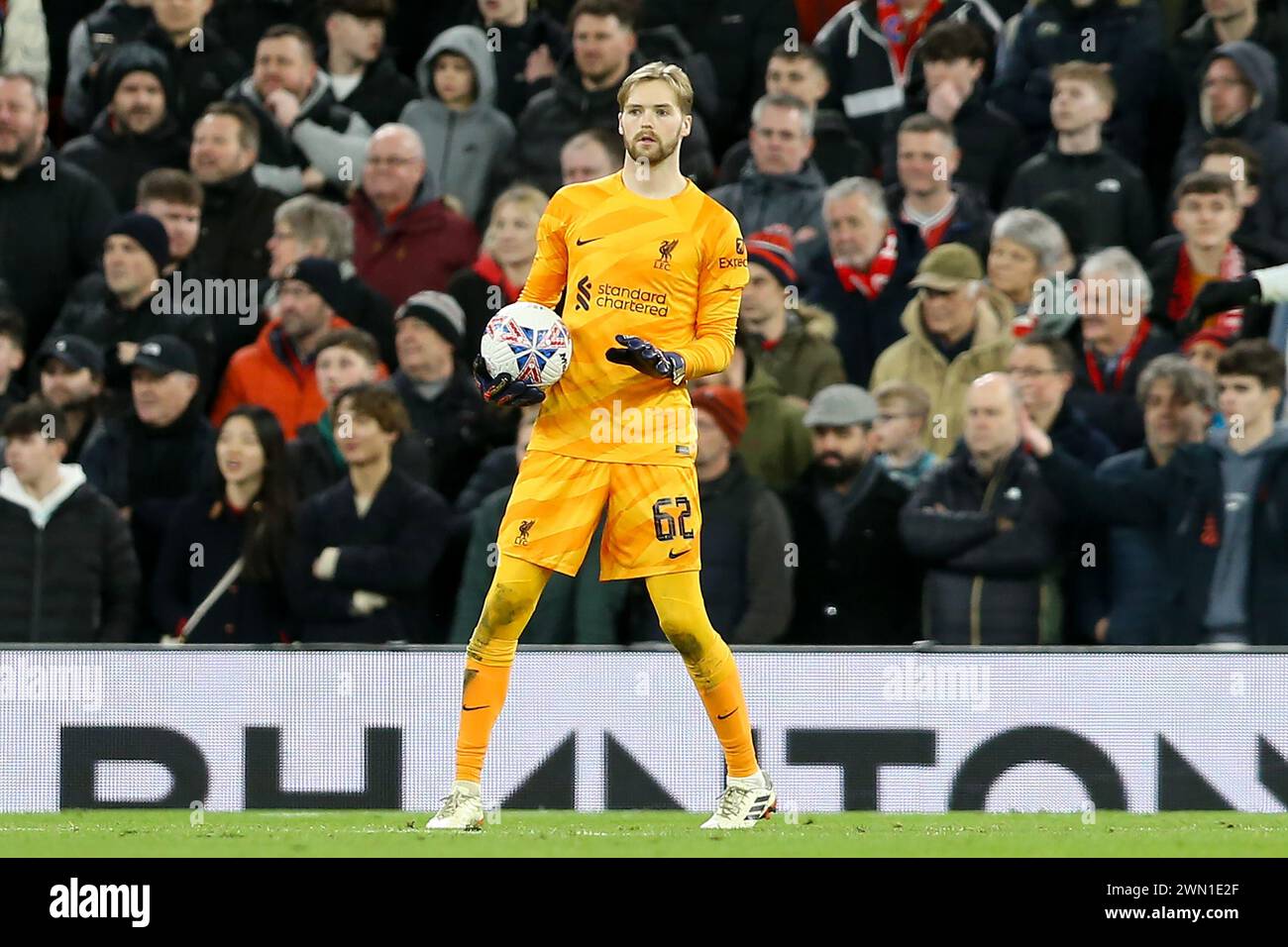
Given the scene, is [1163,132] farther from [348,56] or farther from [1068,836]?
[1068,836]

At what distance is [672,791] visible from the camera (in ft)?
31.6

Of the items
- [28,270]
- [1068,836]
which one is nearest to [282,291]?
[28,270]

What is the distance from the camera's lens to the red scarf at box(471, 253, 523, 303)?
1130 cm

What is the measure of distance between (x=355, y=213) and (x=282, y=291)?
78 centimetres

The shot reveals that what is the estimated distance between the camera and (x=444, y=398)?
11.0m

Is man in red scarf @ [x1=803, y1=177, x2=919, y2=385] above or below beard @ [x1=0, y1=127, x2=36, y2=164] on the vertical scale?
below

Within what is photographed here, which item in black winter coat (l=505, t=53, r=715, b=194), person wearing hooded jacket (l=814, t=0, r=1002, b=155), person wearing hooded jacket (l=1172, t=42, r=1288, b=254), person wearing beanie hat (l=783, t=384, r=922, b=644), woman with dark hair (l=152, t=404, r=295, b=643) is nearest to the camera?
person wearing beanie hat (l=783, t=384, r=922, b=644)

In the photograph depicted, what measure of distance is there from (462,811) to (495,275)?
487 cm

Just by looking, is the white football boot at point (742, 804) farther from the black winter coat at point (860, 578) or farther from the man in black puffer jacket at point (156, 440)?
the man in black puffer jacket at point (156, 440)

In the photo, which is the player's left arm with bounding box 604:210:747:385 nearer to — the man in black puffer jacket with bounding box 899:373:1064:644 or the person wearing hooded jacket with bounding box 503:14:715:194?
the man in black puffer jacket with bounding box 899:373:1064:644

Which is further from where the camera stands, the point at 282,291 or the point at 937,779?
the point at 282,291

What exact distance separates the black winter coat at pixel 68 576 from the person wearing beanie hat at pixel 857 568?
3.33 metres

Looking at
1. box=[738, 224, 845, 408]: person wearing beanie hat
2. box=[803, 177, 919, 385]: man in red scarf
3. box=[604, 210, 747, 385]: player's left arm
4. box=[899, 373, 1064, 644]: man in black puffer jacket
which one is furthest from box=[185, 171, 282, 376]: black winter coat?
box=[604, 210, 747, 385]: player's left arm

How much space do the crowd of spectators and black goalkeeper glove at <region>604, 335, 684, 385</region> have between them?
359 cm
